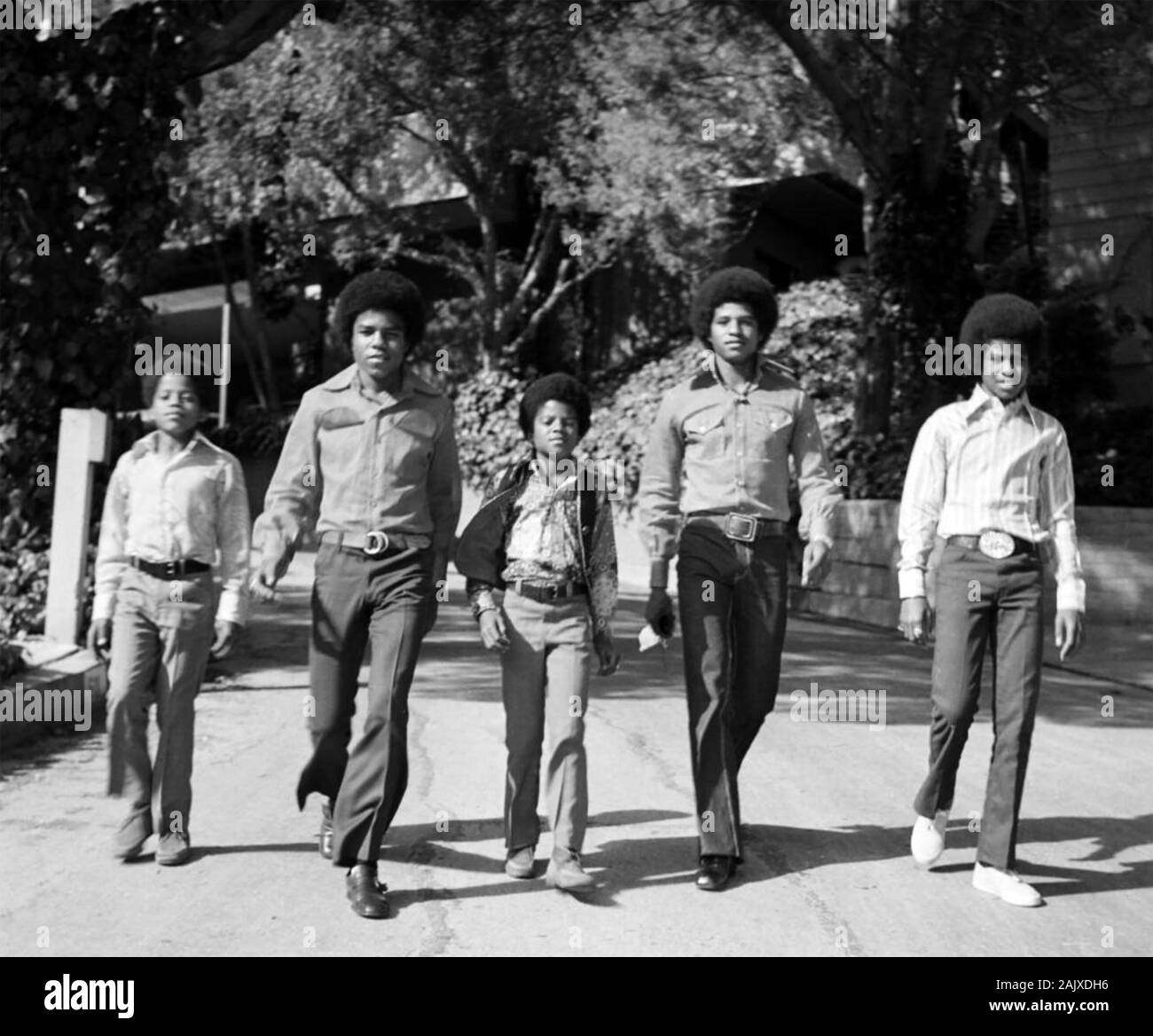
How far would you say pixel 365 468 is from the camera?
616 cm

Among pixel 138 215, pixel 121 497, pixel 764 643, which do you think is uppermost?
pixel 138 215

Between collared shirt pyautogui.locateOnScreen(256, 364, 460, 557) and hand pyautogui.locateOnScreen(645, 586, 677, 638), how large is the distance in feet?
2.49

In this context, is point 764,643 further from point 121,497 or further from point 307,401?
point 121,497

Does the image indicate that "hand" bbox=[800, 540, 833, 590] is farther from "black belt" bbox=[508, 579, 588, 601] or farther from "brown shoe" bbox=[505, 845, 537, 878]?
"brown shoe" bbox=[505, 845, 537, 878]

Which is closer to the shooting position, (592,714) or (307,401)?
(307,401)

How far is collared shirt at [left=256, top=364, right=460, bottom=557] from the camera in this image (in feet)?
20.2

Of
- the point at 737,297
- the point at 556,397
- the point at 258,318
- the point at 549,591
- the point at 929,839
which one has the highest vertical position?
the point at 258,318

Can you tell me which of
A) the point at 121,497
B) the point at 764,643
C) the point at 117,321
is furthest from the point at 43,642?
the point at 764,643

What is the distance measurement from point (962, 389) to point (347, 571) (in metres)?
13.1

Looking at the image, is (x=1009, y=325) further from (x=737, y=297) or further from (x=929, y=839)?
(x=929, y=839)

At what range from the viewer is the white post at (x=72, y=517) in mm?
11195

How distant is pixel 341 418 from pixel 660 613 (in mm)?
1314

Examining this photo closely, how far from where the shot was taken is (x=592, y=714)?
32.8 ft

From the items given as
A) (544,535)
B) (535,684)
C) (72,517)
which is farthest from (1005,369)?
(72,517)
